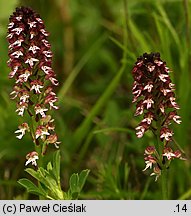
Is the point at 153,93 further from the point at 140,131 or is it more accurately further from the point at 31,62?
the point at 31,62

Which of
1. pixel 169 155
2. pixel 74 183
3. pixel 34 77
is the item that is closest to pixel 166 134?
pixel 169 155

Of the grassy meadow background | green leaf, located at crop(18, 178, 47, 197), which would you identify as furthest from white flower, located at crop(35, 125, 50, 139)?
the grassy meadow background

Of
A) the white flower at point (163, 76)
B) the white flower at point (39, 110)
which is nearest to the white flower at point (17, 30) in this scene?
the white flower at point (39, 110)

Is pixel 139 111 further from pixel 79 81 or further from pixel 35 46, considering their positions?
pixel 79 81

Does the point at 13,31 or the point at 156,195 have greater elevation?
the point at 13,31

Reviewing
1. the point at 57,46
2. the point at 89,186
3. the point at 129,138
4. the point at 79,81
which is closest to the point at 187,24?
the point at 129,138
